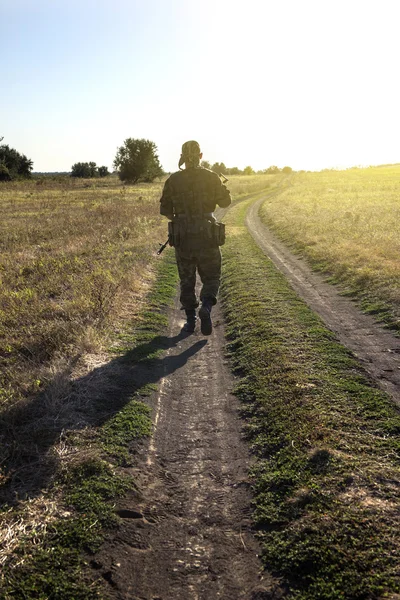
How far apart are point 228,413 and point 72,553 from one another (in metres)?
2.08

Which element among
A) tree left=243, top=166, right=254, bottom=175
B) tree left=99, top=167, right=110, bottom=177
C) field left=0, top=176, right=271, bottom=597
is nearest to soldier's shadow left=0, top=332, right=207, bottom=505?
field left=0, top=176, right=271, bottom=597

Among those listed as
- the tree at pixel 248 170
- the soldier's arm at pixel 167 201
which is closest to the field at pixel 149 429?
the soldier's arm at pixel 167 201

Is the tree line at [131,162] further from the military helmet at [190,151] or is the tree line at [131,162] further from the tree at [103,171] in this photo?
the military helmet at [190,151]

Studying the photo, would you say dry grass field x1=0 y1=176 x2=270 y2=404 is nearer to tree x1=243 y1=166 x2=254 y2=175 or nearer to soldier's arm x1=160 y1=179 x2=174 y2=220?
soldier's arm x1=160 y1=179 x2=174 y2=220

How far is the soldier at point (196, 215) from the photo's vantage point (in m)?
6.51

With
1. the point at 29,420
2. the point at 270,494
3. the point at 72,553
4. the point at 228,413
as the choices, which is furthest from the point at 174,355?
the point at 72,553

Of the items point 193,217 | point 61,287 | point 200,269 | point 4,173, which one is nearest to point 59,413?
point 200,269

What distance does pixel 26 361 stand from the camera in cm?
529

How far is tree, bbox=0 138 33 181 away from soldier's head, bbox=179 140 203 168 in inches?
2492

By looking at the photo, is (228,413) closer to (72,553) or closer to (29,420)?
(29,420)

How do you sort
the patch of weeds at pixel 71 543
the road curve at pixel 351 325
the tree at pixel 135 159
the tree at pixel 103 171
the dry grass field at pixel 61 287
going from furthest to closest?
the tree at pixel 103 171 < the tree at pixel 135 159 < the dry grass field at pixel 61 287 < the road curve at pixel 351 325 < the patch of weeds at pixel 71 543

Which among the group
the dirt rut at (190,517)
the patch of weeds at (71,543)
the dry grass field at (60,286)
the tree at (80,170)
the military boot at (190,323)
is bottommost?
the dirt rut at (190,517)

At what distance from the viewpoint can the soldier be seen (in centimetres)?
651

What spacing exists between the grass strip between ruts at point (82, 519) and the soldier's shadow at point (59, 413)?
0.33 feet
